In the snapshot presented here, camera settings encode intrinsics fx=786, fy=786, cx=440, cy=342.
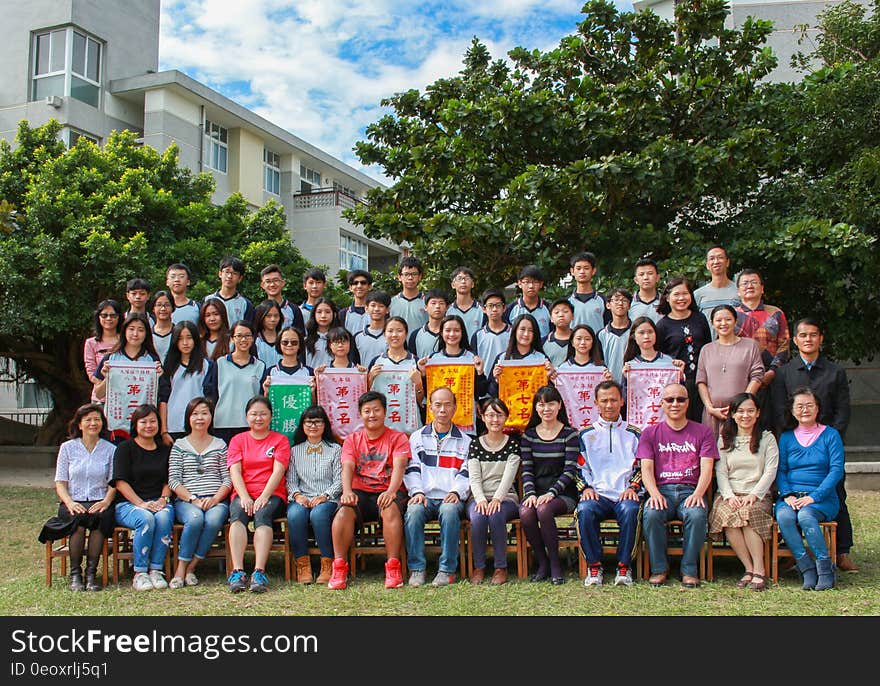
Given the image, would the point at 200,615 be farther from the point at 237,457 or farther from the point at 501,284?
the point at 501,284

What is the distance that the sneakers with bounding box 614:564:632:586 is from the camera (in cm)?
520

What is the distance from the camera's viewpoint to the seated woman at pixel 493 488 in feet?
17.6

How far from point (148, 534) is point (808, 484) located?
14.9 ft

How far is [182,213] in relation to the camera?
14070 mm

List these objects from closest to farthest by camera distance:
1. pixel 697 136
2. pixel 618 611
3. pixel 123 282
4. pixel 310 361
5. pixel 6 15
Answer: pixel 618 611 → pixel 310 361 → pixel 697 136 → pixel 123 282 → pixel 6 15

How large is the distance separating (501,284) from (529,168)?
1.75 m

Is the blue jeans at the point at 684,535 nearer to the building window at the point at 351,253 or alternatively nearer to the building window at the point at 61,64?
the building window at the point at 61,64

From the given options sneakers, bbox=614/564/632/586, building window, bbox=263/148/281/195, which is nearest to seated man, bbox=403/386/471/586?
sneakers, bbox=614/564/632/586

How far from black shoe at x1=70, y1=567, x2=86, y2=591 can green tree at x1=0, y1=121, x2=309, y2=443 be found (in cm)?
575

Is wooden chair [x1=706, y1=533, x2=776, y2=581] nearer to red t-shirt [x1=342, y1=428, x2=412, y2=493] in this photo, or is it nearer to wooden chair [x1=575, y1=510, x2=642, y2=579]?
wooden chair [x1=575, y1=510, x2=642, y2=579]

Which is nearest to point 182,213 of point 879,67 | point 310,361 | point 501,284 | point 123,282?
point 123,282

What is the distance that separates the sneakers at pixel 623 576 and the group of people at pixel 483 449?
19 millimetres

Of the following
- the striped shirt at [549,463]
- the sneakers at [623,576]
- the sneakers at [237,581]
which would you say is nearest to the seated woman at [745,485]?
the sneakers at [623,576]

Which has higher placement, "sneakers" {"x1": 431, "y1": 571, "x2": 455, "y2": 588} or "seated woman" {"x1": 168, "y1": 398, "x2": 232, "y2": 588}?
"seated woman" {"x1": 168, "y1": 398, "x2": 232, "y2": 588}
